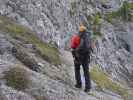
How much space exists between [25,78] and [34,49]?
4759mm

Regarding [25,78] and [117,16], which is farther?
[117,16]

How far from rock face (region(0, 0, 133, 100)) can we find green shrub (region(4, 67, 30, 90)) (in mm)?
204

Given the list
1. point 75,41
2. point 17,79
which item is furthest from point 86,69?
point 17,79

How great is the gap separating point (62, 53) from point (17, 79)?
7.92m

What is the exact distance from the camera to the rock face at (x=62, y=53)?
617 inches

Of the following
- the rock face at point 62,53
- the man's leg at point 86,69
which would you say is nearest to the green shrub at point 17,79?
the rock face at point 62,53

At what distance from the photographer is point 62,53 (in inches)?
895

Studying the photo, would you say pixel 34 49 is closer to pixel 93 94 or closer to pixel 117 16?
pixel 93 94

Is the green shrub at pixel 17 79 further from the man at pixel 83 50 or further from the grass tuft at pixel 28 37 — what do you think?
the grass tuft at pixel 28 37

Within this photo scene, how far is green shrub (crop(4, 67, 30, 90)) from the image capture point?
A: 1481cm

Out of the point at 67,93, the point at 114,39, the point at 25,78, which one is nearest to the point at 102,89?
the point at 67,93

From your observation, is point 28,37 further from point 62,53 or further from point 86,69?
point 86,69

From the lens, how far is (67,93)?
52.7ft

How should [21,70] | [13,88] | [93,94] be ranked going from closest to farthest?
1. [13,88]
2. [21,70]
3. [93,94]
